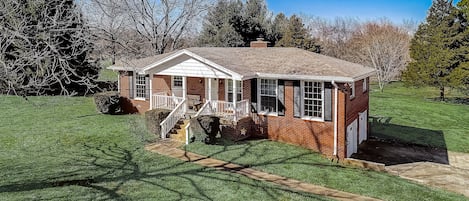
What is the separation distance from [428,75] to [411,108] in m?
5.64

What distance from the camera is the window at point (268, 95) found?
16.4 m

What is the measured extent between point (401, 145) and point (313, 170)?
805 centimetres

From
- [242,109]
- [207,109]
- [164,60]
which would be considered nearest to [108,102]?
[164,60]

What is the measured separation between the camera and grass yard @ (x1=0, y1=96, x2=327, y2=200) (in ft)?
32.8

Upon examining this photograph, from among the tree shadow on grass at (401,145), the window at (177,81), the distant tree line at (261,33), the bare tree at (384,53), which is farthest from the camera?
the bare tree at (384,53)

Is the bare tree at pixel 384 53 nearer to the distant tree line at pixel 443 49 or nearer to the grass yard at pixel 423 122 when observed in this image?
the distant tree line at pixel 443 49

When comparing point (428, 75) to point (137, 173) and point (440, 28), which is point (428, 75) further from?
point (137, 173)

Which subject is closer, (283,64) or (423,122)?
(283,64)

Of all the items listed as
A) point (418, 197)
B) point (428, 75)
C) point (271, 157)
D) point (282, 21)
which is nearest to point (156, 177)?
point (271, 157)

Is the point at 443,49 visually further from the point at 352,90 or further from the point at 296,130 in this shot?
the point at 296,130

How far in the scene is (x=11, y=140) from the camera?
15.8 meters

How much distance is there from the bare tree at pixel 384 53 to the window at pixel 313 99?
25175mm

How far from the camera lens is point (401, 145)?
18781 millimetres

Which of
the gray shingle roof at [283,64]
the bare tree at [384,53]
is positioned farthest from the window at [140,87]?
the bare tree at [384,53]
